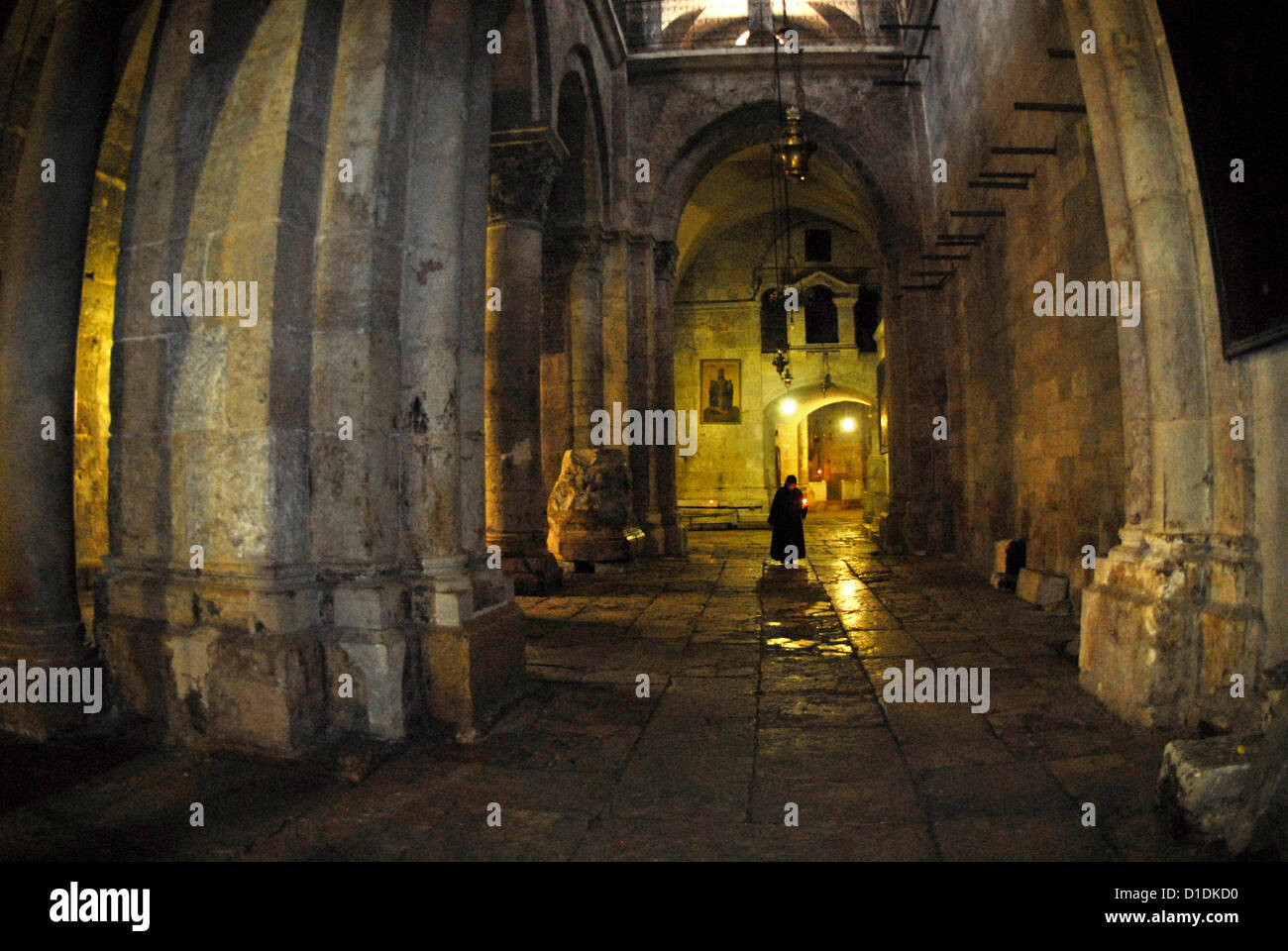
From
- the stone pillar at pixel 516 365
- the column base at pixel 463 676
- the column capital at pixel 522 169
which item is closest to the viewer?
the column base at pixel 463 676

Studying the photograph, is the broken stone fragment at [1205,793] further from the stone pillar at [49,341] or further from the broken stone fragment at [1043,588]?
the stone pillar at [49,341]

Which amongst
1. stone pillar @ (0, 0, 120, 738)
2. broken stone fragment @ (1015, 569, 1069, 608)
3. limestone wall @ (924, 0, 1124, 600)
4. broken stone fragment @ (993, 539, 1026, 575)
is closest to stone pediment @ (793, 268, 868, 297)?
limestone wall @ (924, 0, 1124, 600)

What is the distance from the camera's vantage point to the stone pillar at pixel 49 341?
369cm

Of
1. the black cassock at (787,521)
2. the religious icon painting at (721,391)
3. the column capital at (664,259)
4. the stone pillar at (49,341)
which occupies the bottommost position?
the black cassock at (787,521)

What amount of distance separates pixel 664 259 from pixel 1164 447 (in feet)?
32.9

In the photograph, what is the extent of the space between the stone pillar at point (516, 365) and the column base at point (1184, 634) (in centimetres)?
533

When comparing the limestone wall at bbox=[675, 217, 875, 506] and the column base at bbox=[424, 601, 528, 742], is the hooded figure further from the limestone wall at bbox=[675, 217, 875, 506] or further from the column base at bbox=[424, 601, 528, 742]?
the limestone wall at bbox=[675, 217, 875, 506]

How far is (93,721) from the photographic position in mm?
3566

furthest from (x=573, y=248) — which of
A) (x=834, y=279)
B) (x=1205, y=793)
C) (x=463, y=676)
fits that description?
(x=834, y=279)

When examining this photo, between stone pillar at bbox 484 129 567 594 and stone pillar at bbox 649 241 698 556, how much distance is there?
4171 millimetres

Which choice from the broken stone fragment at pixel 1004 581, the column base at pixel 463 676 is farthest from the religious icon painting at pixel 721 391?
the column base at pixel 463 676

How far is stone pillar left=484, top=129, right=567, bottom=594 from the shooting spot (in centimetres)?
751

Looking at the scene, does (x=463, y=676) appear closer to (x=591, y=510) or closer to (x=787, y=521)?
(x=591, y=510)

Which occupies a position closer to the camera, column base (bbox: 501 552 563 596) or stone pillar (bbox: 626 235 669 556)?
column base (bbox: 501 552 563 596)
